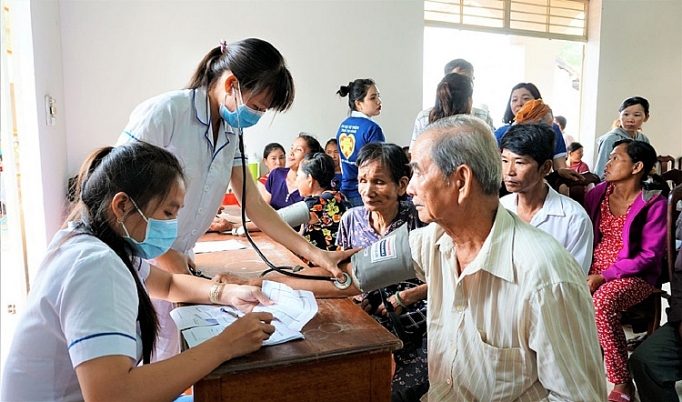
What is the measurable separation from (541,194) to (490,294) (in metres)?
1.19

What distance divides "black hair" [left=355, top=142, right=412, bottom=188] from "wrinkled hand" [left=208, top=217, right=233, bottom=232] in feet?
2.57

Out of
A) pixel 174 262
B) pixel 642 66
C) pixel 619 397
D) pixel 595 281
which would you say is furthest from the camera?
pixel 642 66

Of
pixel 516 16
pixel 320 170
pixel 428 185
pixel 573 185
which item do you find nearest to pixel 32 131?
→ pixel 320 170

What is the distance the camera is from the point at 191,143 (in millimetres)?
1517

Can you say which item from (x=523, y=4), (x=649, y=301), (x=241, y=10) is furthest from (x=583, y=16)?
(x=649, y=301)

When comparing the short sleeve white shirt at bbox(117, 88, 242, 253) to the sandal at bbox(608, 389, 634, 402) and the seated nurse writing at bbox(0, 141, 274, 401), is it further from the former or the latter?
the sandal at bbox(608, 389, 634, 402)

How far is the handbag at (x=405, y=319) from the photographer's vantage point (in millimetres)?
1525

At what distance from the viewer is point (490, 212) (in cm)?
106

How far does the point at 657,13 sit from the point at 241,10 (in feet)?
17.0

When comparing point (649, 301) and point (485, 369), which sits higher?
point (485, 369)

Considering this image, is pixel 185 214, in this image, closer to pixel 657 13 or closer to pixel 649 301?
pixel 649 301

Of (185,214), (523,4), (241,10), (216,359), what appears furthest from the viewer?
(523,4)

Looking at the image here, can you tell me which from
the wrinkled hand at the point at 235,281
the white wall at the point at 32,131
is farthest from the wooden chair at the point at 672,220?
the white wall at the point at 32,131

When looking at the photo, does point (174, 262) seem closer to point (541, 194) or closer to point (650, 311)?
point (541, 194)
